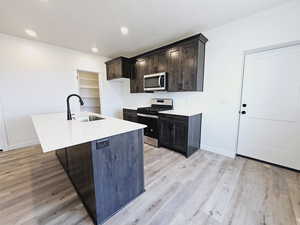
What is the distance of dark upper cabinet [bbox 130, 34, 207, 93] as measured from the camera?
265cm

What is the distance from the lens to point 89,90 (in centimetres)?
525

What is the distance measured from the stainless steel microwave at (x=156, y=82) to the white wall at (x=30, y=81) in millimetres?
2113

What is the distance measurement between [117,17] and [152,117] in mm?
2120

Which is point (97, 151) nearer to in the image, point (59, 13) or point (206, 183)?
point (206, 183)

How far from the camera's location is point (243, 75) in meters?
2.55

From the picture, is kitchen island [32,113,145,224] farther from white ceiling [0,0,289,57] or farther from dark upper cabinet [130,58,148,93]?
dark upper cabinet [130,58,148,93]

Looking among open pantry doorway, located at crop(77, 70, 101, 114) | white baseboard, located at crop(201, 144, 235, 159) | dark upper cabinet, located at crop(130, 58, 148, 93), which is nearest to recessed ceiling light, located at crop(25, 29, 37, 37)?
open pantry doorway, located at crop(77, 70, 101, 114)

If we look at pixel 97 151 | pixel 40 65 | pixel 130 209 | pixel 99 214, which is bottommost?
pixel 130 209

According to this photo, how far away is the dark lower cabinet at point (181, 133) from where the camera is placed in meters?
2.63

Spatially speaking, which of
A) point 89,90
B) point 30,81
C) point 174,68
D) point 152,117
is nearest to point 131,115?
point 152,117

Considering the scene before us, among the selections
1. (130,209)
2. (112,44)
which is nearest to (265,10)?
(112,44)

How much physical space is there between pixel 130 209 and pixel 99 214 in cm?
35

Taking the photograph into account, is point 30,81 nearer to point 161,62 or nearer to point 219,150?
point 161,62

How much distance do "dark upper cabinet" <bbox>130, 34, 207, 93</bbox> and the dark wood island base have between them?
178 centimetres
